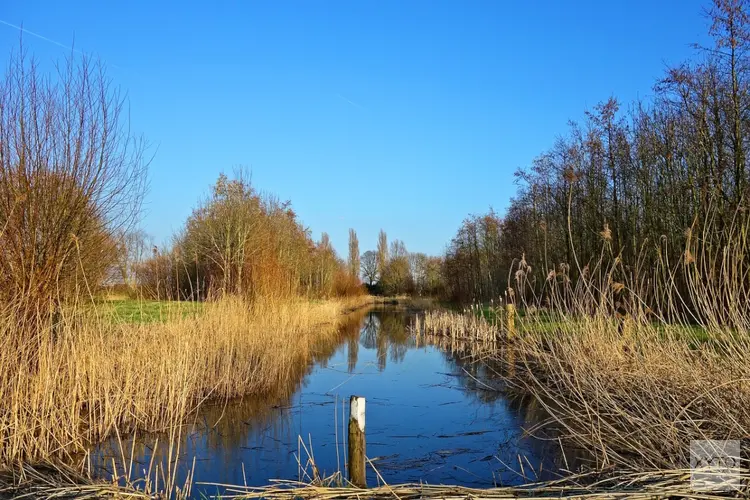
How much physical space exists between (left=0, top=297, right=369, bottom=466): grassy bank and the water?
0.38 meters

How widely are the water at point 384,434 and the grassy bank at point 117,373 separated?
38cm

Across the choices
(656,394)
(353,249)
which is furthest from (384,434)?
(353,249)

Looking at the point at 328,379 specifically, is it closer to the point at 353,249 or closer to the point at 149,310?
the point at 149,310

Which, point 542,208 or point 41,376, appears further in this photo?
point 542,208

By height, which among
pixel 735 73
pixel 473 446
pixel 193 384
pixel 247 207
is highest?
pixel 735 73

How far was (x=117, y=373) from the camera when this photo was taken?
19.9ft

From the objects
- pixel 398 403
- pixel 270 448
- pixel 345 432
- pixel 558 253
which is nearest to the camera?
pixel 270 448

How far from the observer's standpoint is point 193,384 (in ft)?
23.1

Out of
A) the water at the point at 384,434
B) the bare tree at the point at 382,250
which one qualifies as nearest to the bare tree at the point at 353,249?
the bare tree at the point at 382,250

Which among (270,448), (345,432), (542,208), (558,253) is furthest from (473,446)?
(542,208)

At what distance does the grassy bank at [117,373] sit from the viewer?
454cm

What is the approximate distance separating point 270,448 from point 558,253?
15.9m

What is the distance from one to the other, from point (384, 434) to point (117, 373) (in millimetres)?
3177

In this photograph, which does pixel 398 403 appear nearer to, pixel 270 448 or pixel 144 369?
pixel 270 448
